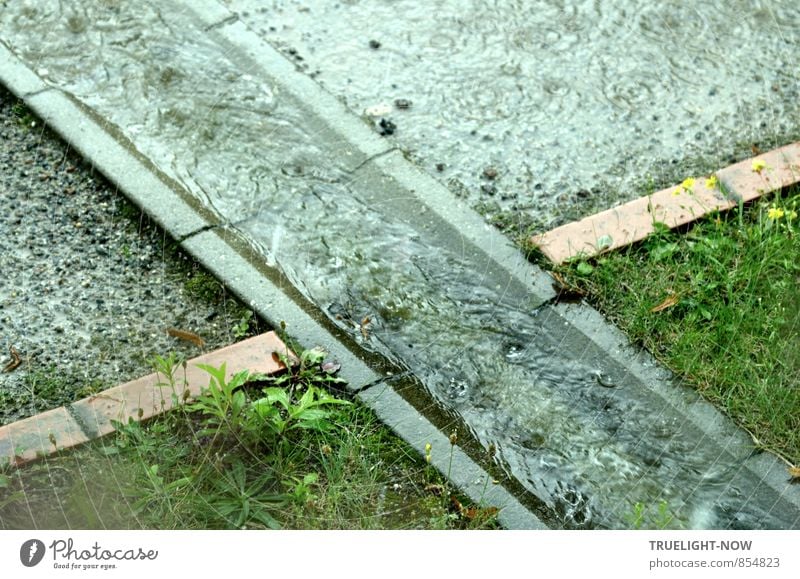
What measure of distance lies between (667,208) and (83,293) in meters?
1.42

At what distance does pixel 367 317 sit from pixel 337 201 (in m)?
0.40

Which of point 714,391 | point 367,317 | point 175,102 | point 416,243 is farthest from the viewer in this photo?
point 175,102

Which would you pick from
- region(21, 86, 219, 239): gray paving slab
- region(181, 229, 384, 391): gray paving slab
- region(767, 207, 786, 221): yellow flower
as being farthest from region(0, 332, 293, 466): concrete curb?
region(767, 207, 786, 221): yellow flower

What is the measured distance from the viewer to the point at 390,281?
2576 mm

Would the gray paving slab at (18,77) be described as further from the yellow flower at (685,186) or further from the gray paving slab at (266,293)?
the yellow flower at (685,186)

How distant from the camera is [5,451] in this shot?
7.04ft

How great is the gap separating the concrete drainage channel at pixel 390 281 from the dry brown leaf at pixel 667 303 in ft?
0.35

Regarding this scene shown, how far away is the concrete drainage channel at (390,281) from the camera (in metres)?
2.20

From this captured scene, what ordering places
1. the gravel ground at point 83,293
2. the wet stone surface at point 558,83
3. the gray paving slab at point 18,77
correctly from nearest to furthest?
the gravel ground at point 83,293, the wet stone surface at point 558,83, the gray paving slab at point 18,77

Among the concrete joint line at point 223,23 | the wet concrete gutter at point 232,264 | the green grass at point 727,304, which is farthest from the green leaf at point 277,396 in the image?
the concrete joint line at point 223,23

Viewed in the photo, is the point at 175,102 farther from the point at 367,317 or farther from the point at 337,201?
the point at 367,317

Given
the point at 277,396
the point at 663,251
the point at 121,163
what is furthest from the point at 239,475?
the point at 663,251
